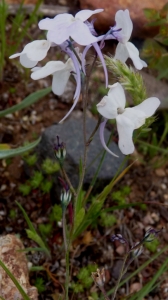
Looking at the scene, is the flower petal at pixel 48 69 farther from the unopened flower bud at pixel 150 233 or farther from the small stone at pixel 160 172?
the small stone at pixel 160 172

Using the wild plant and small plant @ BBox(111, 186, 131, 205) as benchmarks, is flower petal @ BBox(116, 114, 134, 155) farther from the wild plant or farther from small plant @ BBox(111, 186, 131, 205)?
small plant @ BBox(111, 186, 131, 205)

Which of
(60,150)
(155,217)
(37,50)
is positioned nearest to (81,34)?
(37,50)

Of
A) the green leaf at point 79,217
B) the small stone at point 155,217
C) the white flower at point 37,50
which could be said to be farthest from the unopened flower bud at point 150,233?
the small stone at point 155,217

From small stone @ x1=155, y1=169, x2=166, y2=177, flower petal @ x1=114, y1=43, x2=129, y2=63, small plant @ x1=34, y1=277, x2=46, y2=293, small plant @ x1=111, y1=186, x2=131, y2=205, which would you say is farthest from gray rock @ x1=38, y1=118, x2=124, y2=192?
flower petal @ x1=114, y1=43, x2=129, y2=63

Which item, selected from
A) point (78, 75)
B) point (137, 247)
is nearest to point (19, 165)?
point (137, 247)

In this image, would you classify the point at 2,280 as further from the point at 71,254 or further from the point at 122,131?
the point at 122,131
